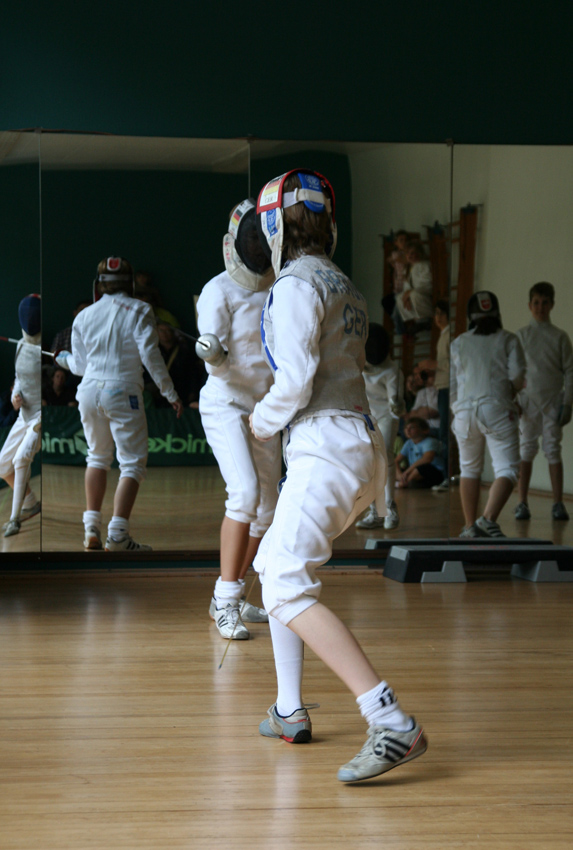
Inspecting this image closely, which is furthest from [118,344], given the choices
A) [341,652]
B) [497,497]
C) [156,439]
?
[341,652]

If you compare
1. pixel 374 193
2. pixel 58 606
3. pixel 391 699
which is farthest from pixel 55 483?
pixel 391 699

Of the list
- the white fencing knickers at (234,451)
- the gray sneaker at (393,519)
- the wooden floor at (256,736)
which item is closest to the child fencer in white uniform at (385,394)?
the gray sneaker at (393,519)

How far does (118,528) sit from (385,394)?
1.49 meters

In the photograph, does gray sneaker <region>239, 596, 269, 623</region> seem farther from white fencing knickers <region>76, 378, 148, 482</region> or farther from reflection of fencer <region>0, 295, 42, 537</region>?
reflection of fencer <region>0, 295, 42, 537</region>

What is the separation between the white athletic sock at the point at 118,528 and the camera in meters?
4.39

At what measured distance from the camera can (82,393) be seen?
14.2 ft

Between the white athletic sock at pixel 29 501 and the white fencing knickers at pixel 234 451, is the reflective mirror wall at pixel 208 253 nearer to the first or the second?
the white athletic sock at pixel 29 501

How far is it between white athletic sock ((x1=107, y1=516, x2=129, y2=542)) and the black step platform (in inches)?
51.1

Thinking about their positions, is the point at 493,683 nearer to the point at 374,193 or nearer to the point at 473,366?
the point at 473,366

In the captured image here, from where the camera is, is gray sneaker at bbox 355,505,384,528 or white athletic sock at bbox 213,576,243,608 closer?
white athletic sock at bbox 213,576,243,608

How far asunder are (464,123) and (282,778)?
3628 millimetres

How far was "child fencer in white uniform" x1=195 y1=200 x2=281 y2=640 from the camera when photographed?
315 centimetres

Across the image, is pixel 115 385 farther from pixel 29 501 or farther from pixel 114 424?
pixel 29 501

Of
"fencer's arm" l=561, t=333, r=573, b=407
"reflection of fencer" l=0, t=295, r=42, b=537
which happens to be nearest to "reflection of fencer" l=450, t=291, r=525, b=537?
"fencer's arm" l=561, t=333, r=573, b=407
